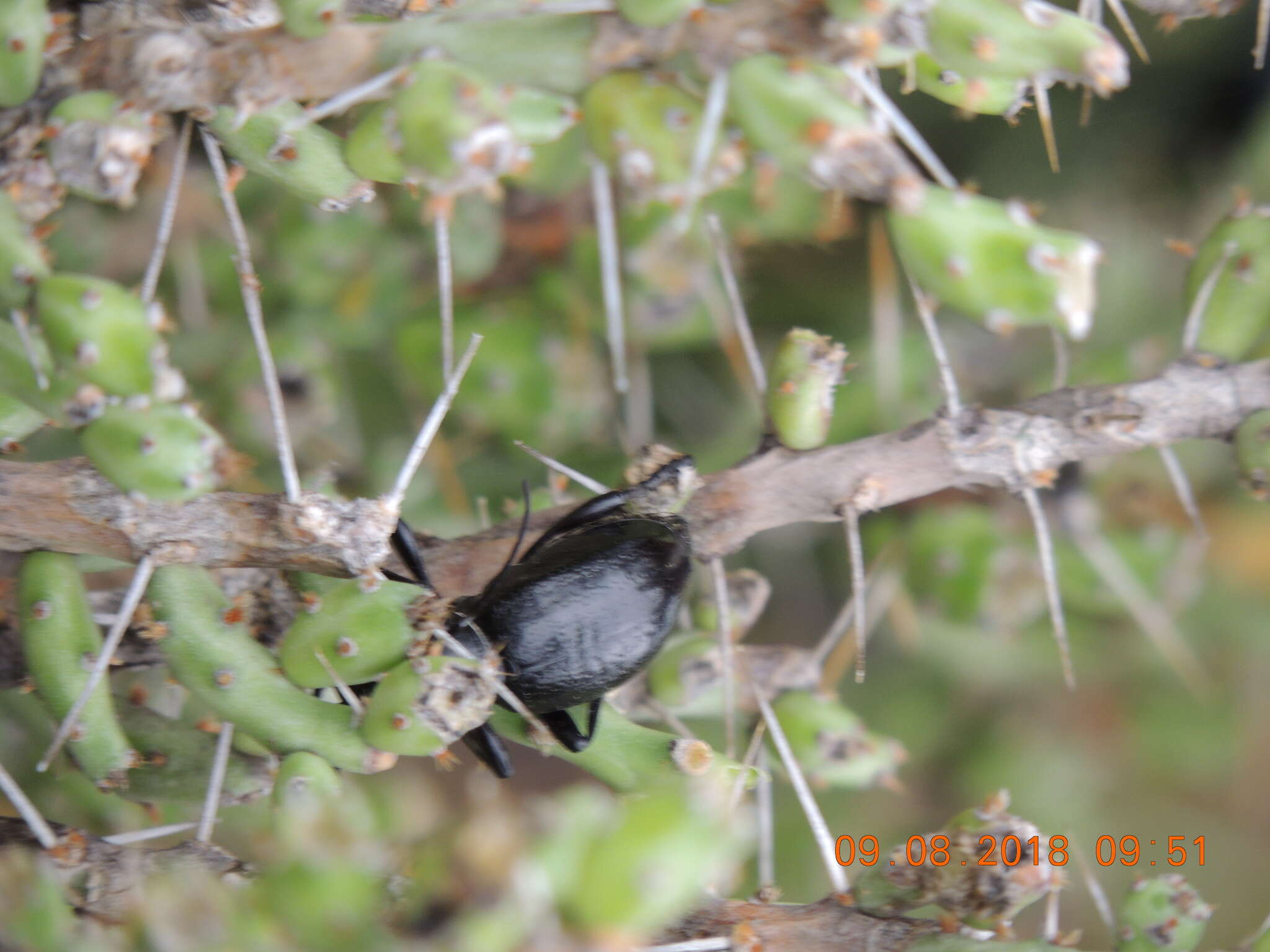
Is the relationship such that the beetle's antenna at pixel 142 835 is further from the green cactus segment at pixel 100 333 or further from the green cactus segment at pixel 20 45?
the green cactus segment at pixel 20 45

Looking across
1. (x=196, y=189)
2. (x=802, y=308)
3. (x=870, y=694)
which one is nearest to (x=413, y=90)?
(x=196, y=189)

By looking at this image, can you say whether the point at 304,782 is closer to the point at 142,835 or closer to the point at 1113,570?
the point at 142,835

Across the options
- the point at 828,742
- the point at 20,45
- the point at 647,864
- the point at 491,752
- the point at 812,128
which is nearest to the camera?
the point at 647,864

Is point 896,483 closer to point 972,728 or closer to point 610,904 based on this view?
point 610,904

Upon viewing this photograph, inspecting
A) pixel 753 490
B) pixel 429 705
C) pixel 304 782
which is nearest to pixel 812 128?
pixel 753 490

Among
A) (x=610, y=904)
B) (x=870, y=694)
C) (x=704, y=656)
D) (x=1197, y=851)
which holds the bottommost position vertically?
(x=1197, y=851)

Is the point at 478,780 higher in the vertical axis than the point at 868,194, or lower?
lower
